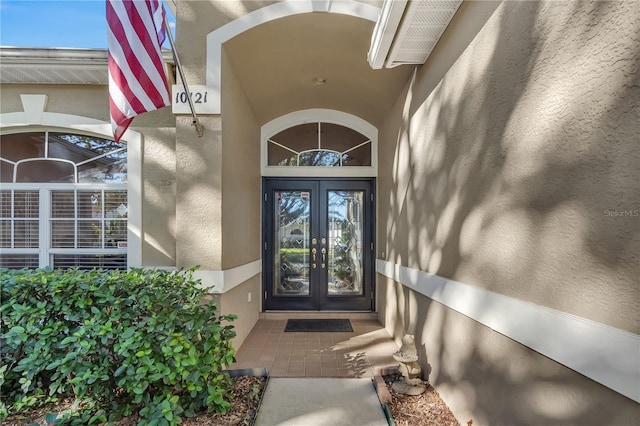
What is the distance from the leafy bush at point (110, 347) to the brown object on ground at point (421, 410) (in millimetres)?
1339

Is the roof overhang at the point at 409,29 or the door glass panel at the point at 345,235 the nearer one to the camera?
the roof overhang at the point at 409,29

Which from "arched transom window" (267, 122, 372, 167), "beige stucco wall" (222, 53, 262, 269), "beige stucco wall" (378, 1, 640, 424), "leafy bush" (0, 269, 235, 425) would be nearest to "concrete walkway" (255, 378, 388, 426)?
"leafy bush" (0, 269, 235, 425)

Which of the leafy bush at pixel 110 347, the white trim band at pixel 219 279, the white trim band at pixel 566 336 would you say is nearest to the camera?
the white trim band at pixel 566 336

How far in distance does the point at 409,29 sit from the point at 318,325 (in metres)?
3.96

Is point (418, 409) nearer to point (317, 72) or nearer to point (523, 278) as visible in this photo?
point (523, 278)

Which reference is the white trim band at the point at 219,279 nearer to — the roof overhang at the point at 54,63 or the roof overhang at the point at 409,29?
the roof overhang at the point at 54,63

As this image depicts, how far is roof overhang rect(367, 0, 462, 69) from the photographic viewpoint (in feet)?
7.69

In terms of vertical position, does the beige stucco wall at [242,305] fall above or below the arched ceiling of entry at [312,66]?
below

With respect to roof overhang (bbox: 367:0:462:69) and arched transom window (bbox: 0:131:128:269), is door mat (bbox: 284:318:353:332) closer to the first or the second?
arched transom window (bbox: 0:131:128:269)

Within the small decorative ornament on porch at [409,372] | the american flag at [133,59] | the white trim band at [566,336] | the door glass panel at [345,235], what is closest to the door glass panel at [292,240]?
the door glass panel at [345,235]

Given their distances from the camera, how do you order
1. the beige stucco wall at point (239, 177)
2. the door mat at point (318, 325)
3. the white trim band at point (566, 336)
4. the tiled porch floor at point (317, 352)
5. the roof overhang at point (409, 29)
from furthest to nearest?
the door mat at point (318, 325)
the beige stucco wall at point (239, 177)
the tiled porch floor at point (317, 352)
the roof overhang at point (409, 29)
the white trim band at point (566, 336)

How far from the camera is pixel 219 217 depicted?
3.22m

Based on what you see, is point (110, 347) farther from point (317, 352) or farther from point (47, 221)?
point (47, 221)

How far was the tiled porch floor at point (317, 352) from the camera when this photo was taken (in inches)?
128
